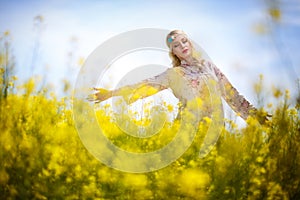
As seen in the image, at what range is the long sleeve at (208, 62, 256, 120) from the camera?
3.74m

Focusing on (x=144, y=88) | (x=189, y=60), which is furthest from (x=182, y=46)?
(x=144, y=88)

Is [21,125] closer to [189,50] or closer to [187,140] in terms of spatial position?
[187,140]

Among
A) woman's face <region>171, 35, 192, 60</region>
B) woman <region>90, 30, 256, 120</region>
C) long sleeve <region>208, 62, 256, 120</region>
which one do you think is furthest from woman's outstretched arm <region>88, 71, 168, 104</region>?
long sleeve <region>208, 62, 256, 120</region>

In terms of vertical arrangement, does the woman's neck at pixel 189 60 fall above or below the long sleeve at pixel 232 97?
above

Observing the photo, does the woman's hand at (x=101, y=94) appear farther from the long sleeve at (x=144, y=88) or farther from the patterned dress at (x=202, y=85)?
the patterned dress at (x=202, y=85)

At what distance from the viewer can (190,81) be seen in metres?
3.72

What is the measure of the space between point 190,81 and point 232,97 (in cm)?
45

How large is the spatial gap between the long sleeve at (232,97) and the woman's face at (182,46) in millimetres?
245

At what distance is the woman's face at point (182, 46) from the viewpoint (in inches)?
150

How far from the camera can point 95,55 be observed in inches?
123

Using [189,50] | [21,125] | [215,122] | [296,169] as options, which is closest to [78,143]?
[21,125]

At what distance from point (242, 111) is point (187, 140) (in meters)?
1.34

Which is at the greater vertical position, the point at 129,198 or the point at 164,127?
the point at 164,127

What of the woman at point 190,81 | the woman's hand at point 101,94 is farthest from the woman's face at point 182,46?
the woman's hand at point 101,94
